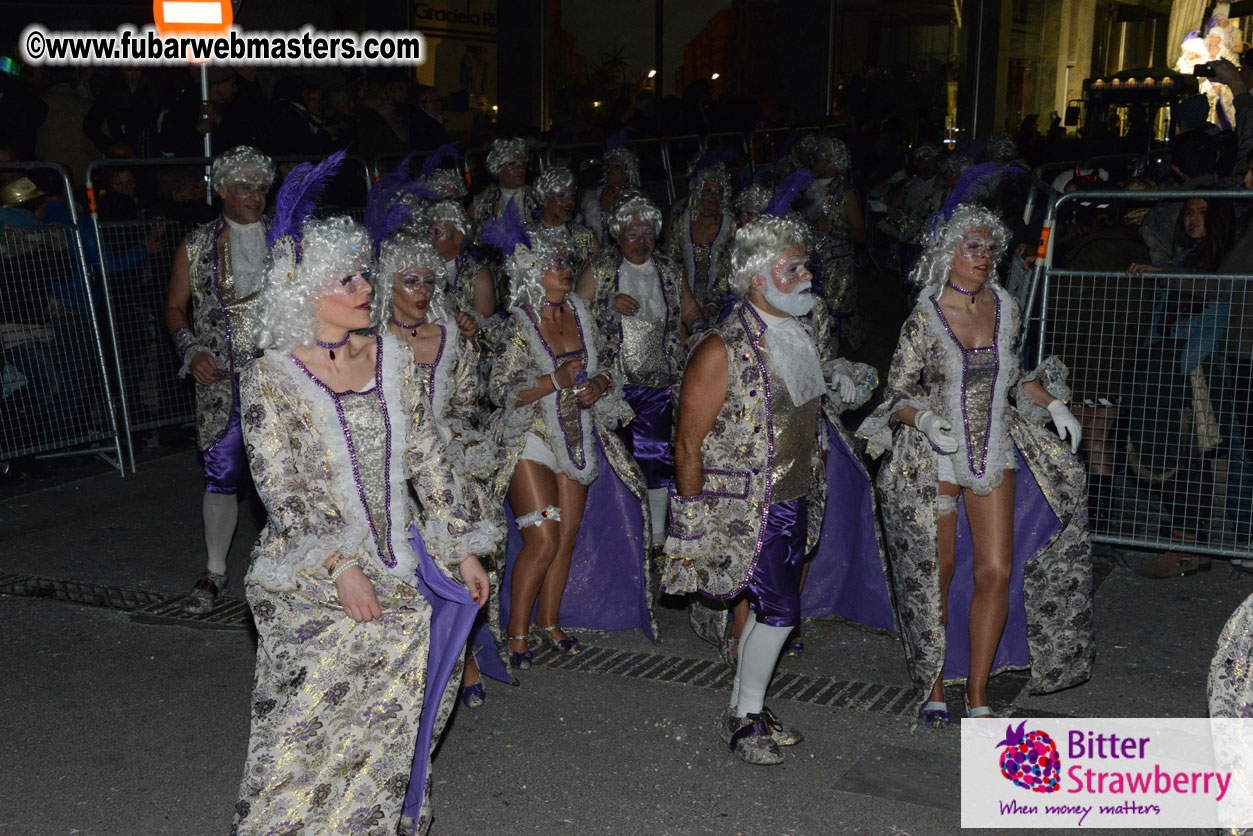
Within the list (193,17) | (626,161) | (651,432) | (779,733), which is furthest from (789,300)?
(193,17)

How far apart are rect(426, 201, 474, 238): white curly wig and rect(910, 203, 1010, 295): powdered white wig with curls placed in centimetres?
226

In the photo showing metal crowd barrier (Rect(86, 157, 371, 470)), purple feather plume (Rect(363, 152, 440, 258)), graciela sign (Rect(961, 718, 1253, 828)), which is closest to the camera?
graciela sign (Rect(961, 718, 1253, 828))

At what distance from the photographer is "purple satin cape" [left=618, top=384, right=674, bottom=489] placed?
652cm

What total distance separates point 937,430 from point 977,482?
333mm

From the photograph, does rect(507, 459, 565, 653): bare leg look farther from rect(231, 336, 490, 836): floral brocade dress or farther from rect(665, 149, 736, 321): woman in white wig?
rect(665, 149, 736, 321): woman in white wig

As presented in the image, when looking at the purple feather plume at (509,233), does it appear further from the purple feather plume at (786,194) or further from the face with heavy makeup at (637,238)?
the purple feather plume at (786,194)

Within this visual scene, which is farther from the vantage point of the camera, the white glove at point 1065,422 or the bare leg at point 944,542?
the bare leg at point 944,542

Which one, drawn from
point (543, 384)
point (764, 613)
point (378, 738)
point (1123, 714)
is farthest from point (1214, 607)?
point (378, 738)

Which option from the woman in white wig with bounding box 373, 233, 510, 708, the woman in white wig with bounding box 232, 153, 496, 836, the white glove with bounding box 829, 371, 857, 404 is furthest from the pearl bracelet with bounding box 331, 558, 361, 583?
the white glove with bounding box 829, 371, 857, 404

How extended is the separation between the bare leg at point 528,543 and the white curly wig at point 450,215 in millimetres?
1298

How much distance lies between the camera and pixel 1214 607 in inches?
237

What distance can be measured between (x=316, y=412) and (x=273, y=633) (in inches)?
24.0

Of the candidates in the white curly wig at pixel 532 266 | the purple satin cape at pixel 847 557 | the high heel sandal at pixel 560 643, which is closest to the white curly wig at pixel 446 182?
the white curly wig at pixel 532 266

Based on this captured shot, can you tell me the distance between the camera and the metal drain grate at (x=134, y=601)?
592 centimetres
